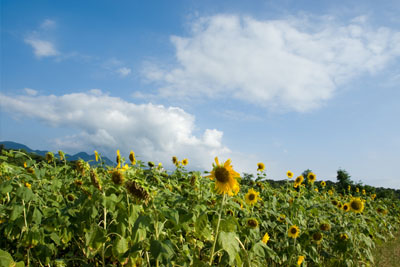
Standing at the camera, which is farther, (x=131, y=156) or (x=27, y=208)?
(x=131, y=156)

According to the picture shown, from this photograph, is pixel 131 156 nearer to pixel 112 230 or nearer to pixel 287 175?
pixel 112 230

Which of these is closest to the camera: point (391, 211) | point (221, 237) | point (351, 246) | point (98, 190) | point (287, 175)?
point (221, 237)

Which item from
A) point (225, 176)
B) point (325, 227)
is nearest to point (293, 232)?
point (325, 227)

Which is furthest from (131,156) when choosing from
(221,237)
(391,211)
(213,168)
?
(391,211)

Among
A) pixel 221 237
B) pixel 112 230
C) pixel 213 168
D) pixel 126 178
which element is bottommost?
pixel 112 230

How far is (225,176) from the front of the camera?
2262 millimetres

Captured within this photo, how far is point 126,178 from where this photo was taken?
243 cm

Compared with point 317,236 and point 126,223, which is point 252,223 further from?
point 126,223

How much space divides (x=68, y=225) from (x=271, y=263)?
9.21 feet

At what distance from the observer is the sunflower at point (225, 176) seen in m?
2.26

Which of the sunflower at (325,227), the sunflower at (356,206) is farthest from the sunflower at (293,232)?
the sunflower at (356,206)

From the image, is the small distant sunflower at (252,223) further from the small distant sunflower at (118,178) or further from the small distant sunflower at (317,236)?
the small distant sunflower at (118,178)

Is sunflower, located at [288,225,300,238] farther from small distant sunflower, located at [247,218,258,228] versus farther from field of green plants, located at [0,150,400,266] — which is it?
small distant sunflower, located at [247,218,258,228]

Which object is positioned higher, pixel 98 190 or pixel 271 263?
pixel 98 190
